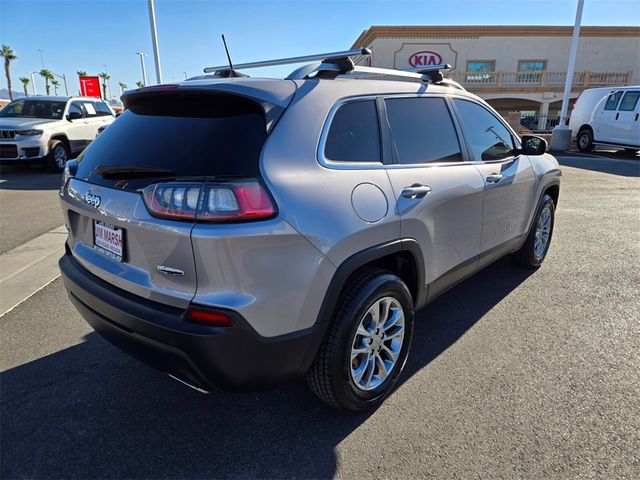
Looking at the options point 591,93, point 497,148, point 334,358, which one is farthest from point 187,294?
point 591,93

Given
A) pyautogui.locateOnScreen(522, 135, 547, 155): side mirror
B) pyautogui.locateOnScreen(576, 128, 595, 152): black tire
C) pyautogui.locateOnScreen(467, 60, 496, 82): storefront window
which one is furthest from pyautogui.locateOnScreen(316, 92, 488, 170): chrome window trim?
pyautogui.locateOnScreen(467, 60, 496, 82): storefront window

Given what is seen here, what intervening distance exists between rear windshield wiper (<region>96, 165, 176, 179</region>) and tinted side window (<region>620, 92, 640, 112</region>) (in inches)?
648

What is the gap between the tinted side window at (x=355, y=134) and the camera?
2.17 meters

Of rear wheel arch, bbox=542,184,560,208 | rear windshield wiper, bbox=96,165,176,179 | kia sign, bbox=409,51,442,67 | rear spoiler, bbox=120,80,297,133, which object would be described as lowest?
rear wheel arch, bbox=542,184,560,208

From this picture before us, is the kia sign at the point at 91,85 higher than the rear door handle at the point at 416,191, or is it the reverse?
the kia sign at the point at 91,85

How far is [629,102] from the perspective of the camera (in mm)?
14062

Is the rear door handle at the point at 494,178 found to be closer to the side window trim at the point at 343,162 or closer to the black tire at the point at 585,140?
the side window trim at the point at 343,162

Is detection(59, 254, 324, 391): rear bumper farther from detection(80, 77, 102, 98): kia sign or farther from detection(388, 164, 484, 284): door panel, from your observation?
detection(80, 77, 102, 98): kia sign

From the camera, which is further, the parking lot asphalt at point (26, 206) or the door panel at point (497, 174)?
the parking lot asphalt at point (26, 206)

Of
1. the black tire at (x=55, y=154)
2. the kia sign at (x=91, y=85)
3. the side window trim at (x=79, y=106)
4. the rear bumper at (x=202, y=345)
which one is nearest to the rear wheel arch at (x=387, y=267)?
the rear bumper at (x=202, y=345)

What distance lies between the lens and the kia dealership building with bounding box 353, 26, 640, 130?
3284 cm

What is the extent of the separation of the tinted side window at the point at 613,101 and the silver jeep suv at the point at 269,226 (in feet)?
50.1

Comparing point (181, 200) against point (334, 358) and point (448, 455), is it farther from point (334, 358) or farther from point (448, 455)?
point (448, 455)

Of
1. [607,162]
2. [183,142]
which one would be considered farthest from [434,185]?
[607,162]
